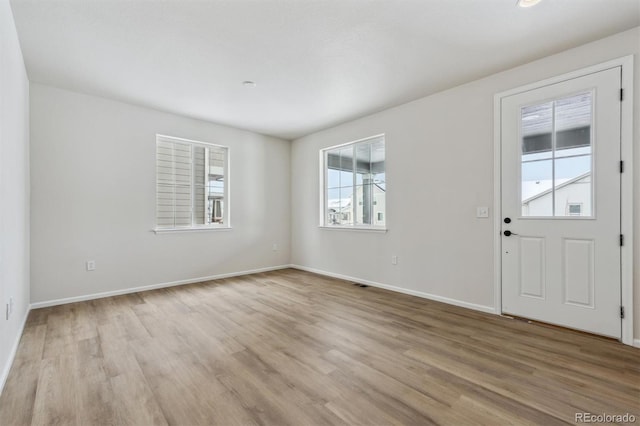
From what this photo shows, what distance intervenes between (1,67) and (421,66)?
3408mm

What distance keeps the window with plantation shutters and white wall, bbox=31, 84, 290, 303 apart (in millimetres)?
145

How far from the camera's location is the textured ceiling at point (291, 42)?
2174 mm

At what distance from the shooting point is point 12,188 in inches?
92.3

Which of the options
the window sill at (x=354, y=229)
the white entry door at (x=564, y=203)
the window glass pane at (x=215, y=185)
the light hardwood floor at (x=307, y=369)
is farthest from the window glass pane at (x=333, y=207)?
the white entry door at (x=564, y=203)

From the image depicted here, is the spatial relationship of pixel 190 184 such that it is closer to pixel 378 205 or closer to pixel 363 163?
pixel 363 163

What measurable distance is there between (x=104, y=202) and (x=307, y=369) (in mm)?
3543

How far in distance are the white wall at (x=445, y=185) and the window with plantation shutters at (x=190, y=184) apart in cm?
233

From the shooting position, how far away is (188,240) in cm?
459

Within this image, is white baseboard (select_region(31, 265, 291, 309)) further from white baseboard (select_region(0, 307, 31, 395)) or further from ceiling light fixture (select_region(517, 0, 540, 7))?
ceiling light fixture (select_region(517, 0, 540, 7))

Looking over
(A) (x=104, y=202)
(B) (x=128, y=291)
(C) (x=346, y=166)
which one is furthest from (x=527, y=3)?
(B) (x=128, y=291)

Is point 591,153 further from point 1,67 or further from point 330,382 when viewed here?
point 1,67

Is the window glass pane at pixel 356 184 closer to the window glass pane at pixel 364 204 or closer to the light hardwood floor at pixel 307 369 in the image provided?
the window glass pane at pixel 364 204

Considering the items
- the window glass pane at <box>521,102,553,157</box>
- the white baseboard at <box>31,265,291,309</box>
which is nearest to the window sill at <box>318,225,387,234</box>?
the white baseboard at <box>31,265,291,309</box>

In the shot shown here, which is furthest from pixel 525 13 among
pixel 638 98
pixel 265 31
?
pixel 265 31
